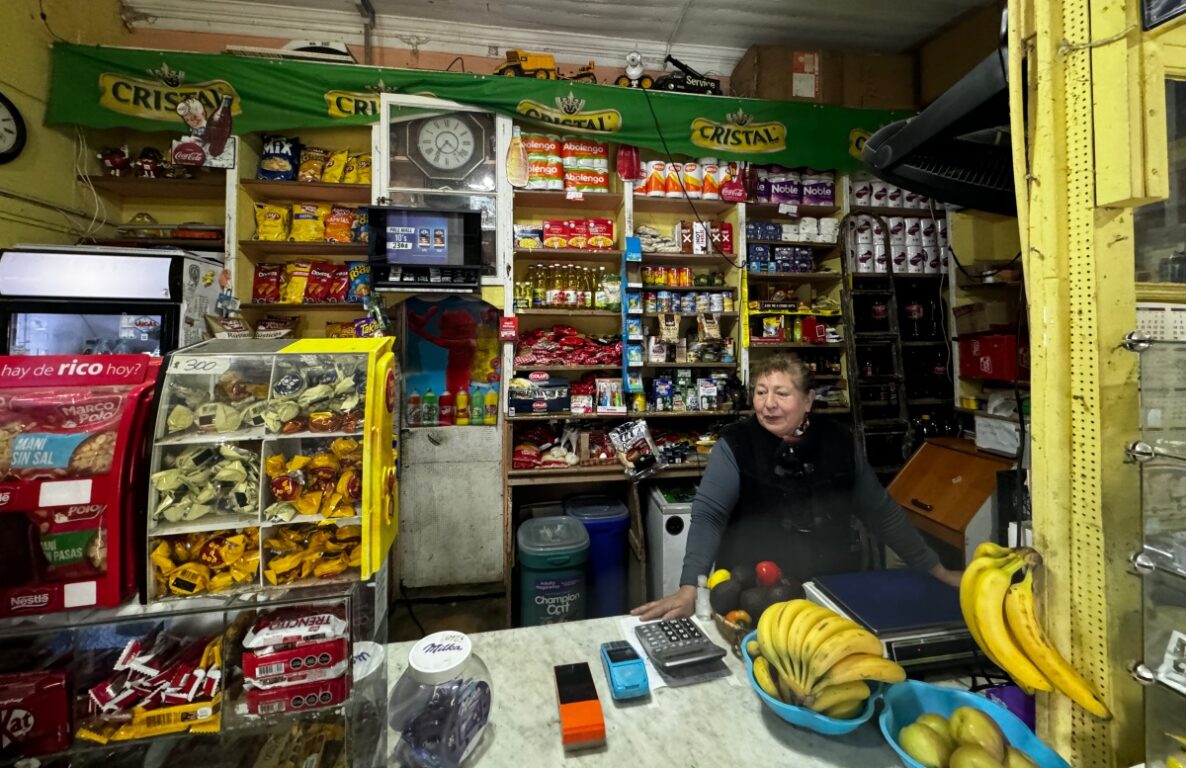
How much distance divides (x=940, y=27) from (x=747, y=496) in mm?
3991

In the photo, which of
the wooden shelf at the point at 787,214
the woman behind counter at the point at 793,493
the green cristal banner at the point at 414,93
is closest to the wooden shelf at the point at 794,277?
the wooden shelf at the point at 787,214

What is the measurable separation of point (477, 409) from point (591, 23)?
9.74ft

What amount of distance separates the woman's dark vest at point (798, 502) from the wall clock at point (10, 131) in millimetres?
3967

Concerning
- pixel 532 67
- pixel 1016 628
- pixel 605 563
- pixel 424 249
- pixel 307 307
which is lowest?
pixel 605 563

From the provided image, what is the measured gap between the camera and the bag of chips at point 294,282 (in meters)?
2.96

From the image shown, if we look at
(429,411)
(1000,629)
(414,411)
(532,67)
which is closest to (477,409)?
(429,411)

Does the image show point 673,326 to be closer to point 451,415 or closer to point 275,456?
point 451,415

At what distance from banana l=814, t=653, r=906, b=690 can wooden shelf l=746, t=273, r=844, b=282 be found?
272 centimetres

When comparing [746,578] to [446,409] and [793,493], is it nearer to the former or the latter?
[793,493]

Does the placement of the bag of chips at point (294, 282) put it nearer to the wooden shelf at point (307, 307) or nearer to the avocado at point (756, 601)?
the wooden shelf at point (307, 307)

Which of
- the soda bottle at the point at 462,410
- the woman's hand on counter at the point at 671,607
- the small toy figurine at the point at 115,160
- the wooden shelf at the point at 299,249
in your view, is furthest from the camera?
the soda bottle at the point at 462,410

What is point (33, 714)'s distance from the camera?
734 mm

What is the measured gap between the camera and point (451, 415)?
3137 mm

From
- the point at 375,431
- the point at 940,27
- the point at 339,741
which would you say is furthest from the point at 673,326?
the point at 940,27
